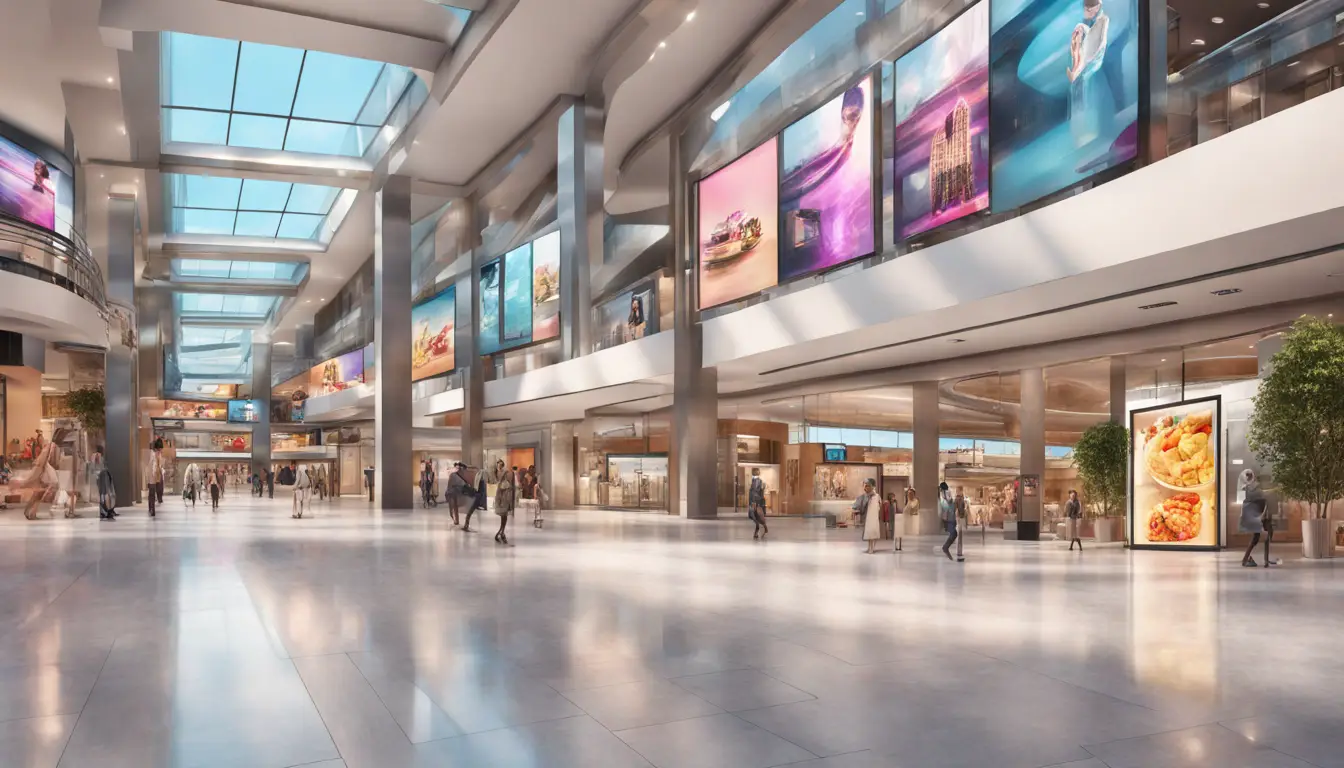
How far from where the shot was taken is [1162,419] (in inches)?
811

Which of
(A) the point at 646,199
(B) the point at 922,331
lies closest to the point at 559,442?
(A) the point at 646,199

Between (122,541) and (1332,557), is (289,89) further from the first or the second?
(1332,557)

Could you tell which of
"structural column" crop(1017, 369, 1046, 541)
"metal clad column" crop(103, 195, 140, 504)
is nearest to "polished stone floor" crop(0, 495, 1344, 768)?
"structural column" crop(1017, 369, 1046, 541)

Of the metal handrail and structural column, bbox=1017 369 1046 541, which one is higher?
the metal handrail

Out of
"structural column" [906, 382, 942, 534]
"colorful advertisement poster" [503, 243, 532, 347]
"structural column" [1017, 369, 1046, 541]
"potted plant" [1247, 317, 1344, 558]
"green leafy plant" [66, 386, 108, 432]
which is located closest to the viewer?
"potted plant" [1247, 317, 1344, 558]

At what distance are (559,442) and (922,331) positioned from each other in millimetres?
23786

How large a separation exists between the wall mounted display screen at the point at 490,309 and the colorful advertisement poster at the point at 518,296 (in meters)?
→ 0.94

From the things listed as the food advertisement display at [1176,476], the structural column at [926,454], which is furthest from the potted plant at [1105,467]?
the structural column at [926,454]

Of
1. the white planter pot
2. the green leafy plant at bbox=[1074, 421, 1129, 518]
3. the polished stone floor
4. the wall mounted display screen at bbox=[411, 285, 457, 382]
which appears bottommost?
the white planter pot

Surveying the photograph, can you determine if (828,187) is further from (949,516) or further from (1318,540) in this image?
(1318,540)

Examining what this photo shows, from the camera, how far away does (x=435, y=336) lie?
45.4 m

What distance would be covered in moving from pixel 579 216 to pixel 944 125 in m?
14.5

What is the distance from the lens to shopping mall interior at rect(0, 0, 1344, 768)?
6.01 metres

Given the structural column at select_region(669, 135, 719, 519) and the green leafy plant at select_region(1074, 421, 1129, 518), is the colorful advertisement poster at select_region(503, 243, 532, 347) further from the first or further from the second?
the green leafy plant at select_region(1074, 421, 1129, 518)
